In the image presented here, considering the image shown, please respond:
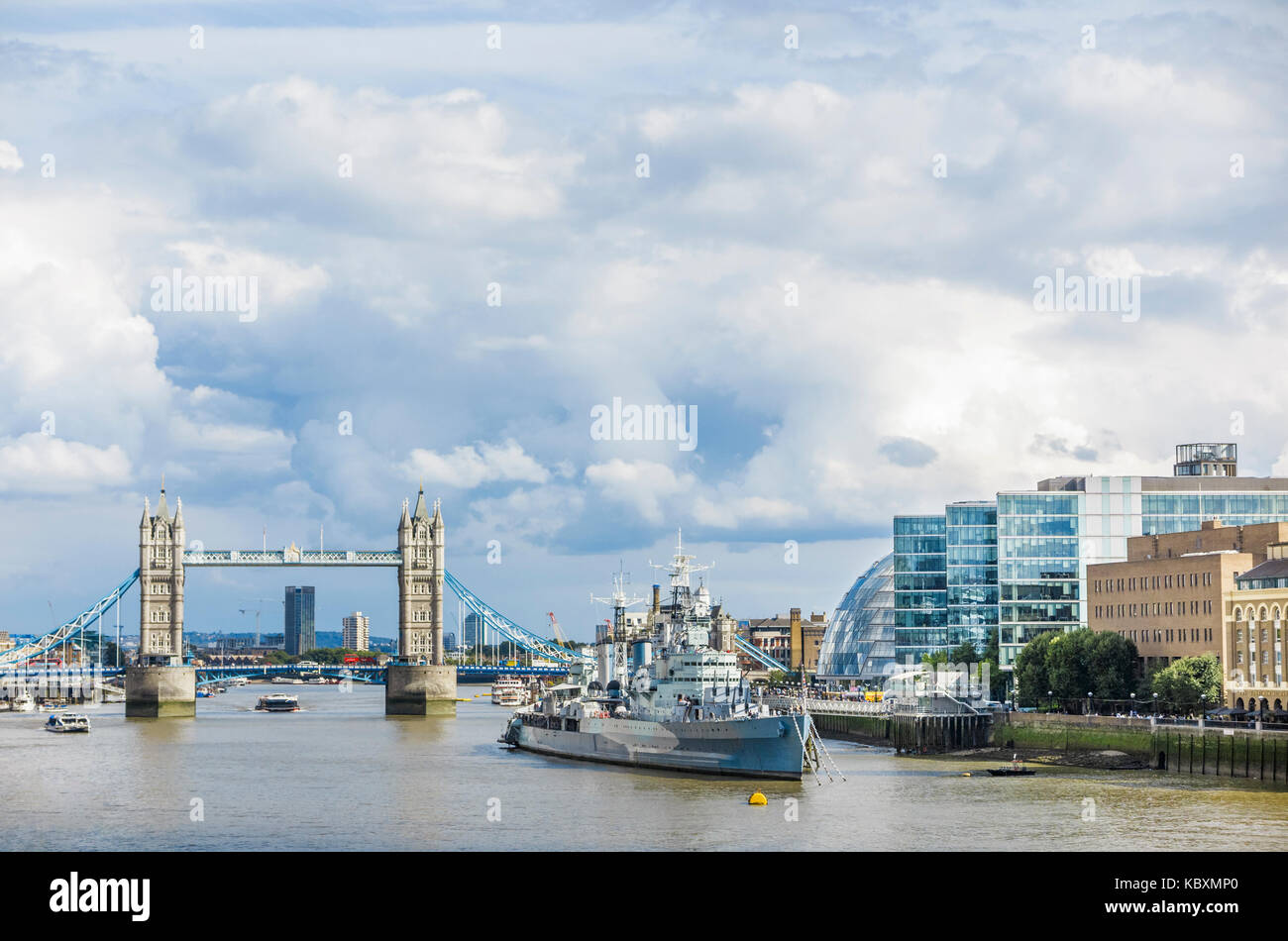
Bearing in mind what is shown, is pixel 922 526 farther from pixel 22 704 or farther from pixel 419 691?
pixel 22 704

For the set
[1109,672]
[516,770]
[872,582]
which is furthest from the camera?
[872,582]

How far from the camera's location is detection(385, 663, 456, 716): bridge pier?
14162 cm

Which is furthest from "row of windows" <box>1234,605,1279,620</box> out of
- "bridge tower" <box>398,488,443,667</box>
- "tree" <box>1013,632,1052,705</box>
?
"bridge tower" <box>398,488,443,667</box>

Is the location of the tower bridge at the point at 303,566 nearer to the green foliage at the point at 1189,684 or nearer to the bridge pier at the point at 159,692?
the bridge pier at the point at 159,692

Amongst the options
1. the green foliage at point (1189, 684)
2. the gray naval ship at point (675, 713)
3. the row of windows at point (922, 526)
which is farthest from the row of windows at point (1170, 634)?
the row of windows at point (922, 526)

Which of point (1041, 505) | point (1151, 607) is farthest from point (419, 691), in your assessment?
point (1151, 607)

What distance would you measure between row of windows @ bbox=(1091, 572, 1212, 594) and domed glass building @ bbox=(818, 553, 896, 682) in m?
41.2

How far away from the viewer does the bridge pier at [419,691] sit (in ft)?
465

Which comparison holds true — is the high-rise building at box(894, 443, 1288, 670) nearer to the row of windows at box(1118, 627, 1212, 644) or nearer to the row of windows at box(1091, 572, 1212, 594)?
the row of windows at box(1091, 572, 1212, 594)

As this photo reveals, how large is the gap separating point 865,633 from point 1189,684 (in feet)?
247
